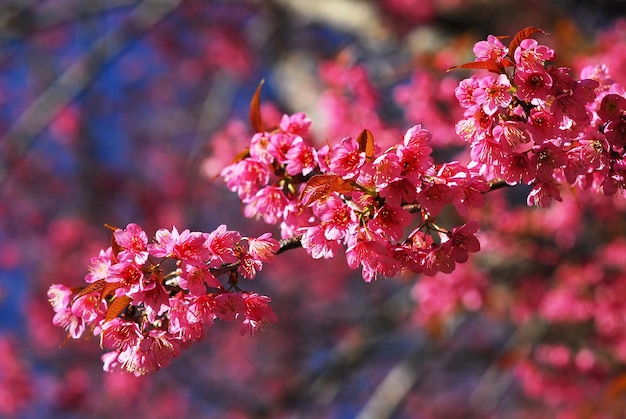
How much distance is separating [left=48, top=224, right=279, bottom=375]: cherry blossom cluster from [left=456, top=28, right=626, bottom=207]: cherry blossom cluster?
0.55m

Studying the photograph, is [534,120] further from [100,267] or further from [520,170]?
[100,267]

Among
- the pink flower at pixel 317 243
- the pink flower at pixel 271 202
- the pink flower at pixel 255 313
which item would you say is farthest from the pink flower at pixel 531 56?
the pink flower at pixel 255 313

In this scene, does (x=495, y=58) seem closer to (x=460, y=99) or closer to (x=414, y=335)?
(x=460, y=99)

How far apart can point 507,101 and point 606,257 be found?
134 inches

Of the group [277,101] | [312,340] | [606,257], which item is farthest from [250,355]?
[606,257]

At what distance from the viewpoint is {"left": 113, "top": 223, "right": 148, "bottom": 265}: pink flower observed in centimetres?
138

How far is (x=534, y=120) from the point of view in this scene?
1372mm

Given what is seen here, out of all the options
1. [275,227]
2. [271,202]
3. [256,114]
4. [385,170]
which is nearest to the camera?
[385,170]

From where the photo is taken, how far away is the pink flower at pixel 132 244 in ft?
4.52

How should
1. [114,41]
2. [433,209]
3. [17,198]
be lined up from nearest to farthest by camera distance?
1. [433,209]
2. [114,41]
3. [17,198]

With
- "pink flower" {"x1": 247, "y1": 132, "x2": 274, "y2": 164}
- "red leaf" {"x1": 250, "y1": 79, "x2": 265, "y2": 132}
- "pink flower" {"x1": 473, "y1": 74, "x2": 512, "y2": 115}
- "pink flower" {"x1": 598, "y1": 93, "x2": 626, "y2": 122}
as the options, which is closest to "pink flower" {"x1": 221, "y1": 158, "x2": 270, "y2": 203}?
"pink flower" {"x1": 247, "y1": 132, "x2": 274, "y2": 164}

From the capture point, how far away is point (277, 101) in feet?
28.9

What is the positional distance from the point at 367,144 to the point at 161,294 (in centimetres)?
56

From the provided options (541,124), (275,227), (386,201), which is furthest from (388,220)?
(275,227)
